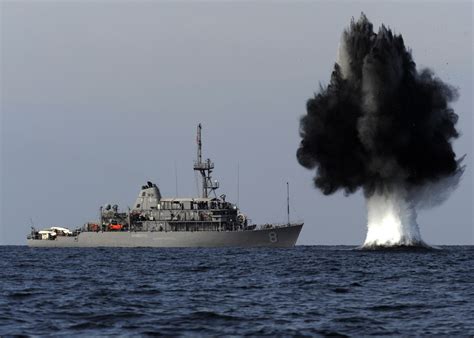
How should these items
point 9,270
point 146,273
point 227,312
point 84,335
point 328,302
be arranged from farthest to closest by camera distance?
point 9,270, point 146,273, point 328,302, point 227,312, point 84,335

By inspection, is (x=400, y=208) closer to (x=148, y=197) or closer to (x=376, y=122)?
(x=376, y=122)

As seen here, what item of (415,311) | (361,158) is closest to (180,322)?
(415,311)

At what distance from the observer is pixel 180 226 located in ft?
426

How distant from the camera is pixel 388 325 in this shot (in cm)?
3222

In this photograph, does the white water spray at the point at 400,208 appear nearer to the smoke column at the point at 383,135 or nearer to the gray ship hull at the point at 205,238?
the smoke column at the point at 383,135

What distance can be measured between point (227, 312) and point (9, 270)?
116 ft

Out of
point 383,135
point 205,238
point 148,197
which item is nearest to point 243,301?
point 383,135

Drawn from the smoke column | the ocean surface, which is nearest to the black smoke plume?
the smoke column

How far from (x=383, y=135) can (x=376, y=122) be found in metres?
1.57

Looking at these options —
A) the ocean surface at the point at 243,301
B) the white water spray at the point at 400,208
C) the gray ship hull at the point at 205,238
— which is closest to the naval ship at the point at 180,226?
the gray ship hull at the point at 205,238

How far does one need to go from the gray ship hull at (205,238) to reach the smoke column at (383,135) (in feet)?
98.8

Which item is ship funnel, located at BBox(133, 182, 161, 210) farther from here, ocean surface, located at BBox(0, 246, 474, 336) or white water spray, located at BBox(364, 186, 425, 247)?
ocean surface, located at BBox(0, 246, 474, 336)

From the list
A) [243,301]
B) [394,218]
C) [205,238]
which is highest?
[394,218]

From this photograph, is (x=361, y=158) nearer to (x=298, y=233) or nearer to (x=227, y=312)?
(x=298, y=233)
